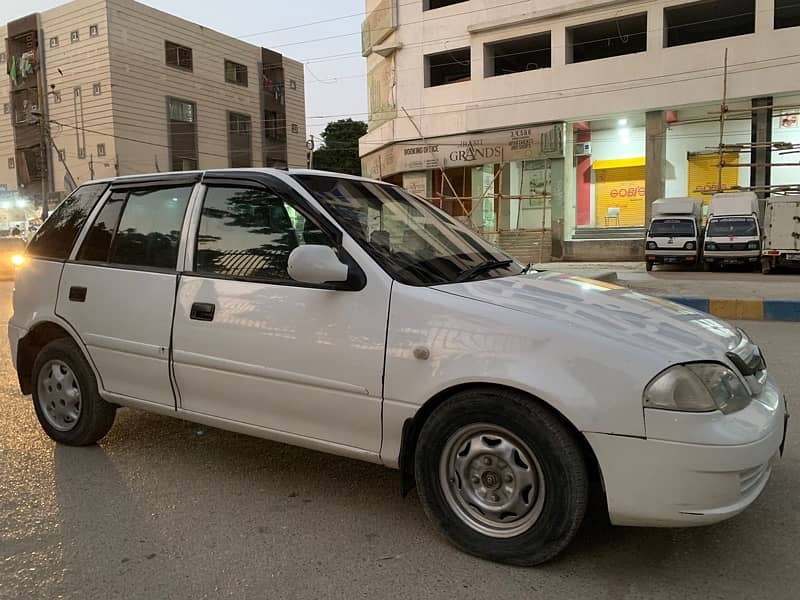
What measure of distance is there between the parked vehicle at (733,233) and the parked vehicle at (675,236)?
0.45m

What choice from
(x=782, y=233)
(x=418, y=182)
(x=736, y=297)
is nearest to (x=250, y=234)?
(x=736, y=297)

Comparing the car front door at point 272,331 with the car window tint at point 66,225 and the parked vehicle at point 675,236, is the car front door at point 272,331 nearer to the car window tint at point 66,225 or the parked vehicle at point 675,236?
the car window tint at point 66,225

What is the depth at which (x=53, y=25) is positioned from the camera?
4022 centimetres

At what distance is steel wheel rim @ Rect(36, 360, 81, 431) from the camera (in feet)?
13.2

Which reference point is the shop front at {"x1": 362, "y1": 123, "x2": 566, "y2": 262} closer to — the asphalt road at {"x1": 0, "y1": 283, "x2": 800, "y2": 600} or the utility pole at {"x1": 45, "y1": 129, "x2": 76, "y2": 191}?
the utility pole at {"x1": 45, "y1": 129, "x2": 76, "y2": 191}

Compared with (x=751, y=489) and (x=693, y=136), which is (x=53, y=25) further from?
(x=751, y=489)

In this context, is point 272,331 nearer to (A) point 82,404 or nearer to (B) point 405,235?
(B) point 405,235

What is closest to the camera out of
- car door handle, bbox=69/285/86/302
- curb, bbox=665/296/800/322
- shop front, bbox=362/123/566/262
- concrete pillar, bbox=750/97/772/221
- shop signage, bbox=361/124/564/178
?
car door handle, bbox=69/285/86/302

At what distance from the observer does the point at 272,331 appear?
120 inches

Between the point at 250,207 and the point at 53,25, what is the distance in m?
45.5

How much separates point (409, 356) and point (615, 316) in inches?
34.6

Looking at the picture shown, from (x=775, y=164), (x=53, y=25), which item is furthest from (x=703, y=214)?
(x=53, y=25)

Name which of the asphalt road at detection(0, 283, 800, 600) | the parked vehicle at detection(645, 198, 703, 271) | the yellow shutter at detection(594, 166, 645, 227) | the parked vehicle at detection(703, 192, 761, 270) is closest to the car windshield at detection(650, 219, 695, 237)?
the parked vehicle at detection(645, 198, 703, 271)

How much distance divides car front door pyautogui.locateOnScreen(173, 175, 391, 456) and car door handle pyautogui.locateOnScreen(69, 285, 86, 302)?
834 mm
